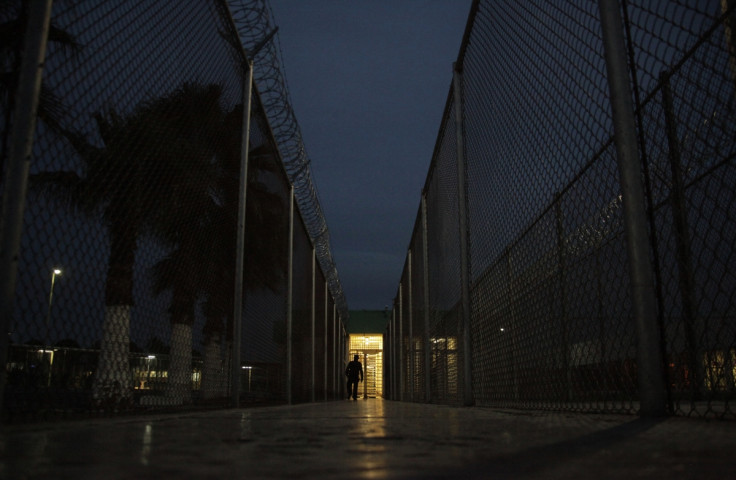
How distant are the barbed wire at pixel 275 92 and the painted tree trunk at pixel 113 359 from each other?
95.3 inches

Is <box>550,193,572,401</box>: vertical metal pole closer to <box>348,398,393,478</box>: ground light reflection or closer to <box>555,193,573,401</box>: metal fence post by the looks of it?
<box>555,193,573,401</box>: metal fence post

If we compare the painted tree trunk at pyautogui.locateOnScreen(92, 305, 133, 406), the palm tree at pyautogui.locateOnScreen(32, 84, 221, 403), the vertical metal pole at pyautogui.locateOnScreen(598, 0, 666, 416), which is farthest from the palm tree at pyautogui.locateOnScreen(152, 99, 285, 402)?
the vertical metal pole at pyautogui.locateOnScreen(598, 0, 666, 416)

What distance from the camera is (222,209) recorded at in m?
4.32

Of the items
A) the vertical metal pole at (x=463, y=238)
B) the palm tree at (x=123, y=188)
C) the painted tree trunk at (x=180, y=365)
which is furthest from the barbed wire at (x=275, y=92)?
the painted tree trunk at (x=180, y=365)

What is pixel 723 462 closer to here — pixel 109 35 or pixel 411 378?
pixel 109 35

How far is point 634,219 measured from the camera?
6.01 ft

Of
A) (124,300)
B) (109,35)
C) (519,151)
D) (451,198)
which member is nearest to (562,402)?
(519,151)

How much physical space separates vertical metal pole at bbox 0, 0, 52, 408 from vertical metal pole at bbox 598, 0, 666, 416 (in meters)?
1.78

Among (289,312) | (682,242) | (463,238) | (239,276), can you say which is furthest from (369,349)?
(682,242)

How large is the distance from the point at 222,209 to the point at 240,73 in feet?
3.66

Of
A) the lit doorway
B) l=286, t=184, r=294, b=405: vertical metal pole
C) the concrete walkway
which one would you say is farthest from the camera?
the lit doorway

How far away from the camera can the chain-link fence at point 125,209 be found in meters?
1.83

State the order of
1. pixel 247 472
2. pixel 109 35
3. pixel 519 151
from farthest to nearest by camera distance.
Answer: pixel 519 151 < pixel 109 35 < pixel 247 472

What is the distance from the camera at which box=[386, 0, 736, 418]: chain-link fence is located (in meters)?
1.80
